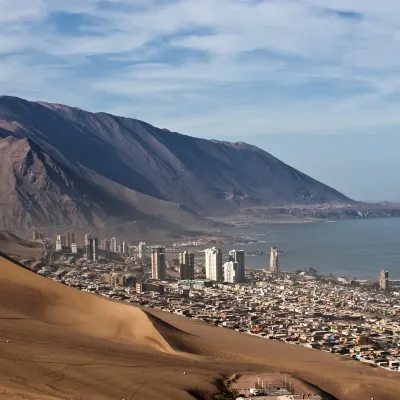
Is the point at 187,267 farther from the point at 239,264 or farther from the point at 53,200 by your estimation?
the point at 53,200

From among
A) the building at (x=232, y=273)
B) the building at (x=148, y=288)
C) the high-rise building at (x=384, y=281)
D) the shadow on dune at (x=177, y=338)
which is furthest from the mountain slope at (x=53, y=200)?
the shadow on dune at (x=177, y=338)

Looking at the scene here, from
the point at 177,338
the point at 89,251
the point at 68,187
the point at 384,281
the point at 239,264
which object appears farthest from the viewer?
the point at 68,187

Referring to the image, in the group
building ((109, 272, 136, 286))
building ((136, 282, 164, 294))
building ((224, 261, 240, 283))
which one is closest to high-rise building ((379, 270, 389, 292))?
building ((224, 261, 240, 283))

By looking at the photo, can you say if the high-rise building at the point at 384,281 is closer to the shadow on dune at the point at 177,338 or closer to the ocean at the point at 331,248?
the ocean at the point at 331,248

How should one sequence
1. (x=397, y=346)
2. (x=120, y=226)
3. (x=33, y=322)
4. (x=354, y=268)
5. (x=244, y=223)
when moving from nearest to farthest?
(x=33, y=322) → (x=397, y=346) → (x=354, y=268) → (x=120, y=226) → (x=244, y=223)

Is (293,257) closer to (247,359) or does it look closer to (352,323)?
(352,323)

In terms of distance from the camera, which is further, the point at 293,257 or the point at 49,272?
the point at 293,257

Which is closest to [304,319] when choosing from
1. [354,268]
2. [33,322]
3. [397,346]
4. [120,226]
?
[397,346]

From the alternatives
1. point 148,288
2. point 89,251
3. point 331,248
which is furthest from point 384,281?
point 331,248
